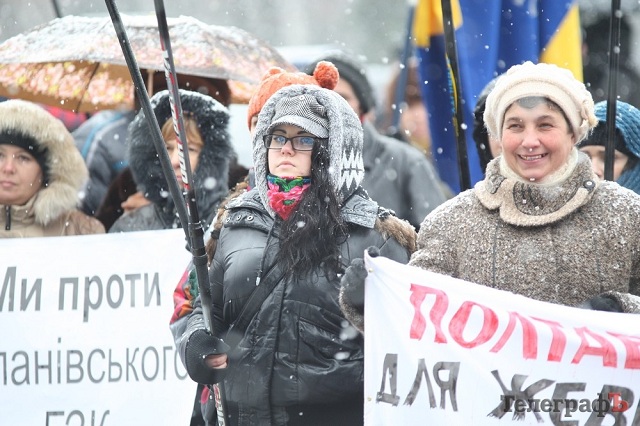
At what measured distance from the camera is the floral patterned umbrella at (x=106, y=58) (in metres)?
6.90

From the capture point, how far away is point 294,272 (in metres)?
4.32

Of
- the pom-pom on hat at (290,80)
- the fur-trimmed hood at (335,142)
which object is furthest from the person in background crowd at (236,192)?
the fur-trimmed hood at (335,142)

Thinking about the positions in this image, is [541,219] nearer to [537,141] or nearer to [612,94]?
[537,141]

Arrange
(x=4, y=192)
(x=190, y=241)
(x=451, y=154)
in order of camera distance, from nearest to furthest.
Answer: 1. (x=190, y=241)
2. (x=4, y=192)
3. (x=451, y=154)

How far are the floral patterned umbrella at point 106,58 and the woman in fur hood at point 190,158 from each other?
416 millimetres

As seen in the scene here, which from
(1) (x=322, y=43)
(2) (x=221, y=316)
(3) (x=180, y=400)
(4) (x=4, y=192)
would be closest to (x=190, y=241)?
(2) (x=221, y=316)

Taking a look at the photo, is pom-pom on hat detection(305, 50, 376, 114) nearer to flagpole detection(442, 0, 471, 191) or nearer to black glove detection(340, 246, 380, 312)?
flagpole detection(442, 0, 471, 191)

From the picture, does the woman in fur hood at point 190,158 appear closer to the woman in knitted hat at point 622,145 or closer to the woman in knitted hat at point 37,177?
the woman in knitted hat at point 37,177

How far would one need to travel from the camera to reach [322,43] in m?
27.7

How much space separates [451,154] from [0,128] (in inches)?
93.1

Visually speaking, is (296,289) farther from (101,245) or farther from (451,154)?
(451,154)

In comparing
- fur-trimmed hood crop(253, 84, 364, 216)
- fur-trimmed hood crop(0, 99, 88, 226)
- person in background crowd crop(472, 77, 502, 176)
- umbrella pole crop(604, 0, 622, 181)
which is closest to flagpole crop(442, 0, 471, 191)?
person in background crowd crop(472, 77, 502, 176)

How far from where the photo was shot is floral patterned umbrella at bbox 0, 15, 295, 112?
6.90 meters

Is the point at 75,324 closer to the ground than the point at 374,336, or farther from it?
farther from it
